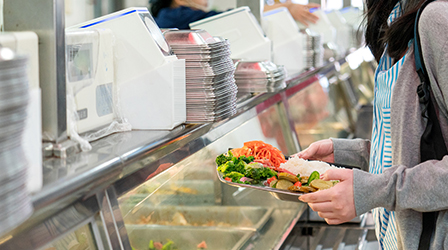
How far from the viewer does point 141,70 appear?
57.2 inches

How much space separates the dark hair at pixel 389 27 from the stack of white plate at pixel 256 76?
0.72 metres

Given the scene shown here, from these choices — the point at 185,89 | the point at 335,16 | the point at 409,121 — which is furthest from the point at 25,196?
the point at 335,16

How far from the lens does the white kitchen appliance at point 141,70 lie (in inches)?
56.8

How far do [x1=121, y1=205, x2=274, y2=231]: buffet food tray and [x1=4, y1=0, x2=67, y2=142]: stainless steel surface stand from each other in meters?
0.28

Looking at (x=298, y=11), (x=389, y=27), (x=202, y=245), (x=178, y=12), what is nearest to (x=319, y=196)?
(x=389, y=27)

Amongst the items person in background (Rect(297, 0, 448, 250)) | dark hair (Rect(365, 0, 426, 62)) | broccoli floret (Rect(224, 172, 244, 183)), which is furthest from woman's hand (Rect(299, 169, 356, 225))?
dark hair (Rect(365, 0, 426, 62))

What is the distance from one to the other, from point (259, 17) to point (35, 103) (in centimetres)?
235

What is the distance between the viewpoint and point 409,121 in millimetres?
1257

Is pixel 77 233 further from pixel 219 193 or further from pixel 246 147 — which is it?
pixel 219 193

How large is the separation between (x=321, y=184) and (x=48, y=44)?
77 cm

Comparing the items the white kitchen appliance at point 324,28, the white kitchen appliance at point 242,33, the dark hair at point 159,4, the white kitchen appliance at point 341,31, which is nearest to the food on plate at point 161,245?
the white kitchen appliance at point 242,33

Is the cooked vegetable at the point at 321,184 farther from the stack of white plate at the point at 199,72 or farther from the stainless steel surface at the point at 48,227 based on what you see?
the stainless steel surface at the point at 48,227

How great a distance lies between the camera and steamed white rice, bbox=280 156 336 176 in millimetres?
1446

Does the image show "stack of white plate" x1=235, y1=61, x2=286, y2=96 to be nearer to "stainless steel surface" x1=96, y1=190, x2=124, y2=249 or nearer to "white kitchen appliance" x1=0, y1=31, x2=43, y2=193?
"stainless steel surface" x1=96, y1=190, x2=124, y2=249
